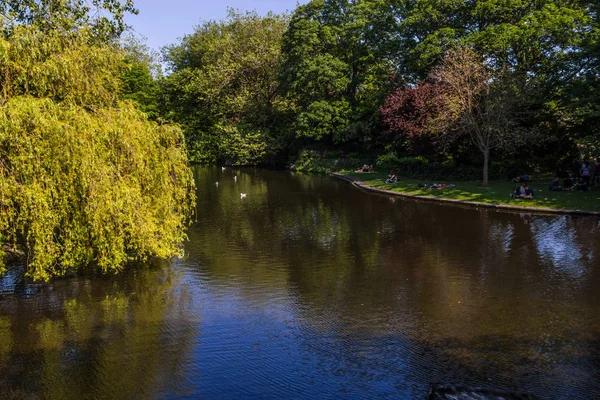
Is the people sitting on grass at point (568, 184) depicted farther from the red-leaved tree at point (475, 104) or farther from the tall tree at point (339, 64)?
the tall tree at point (339, 64)

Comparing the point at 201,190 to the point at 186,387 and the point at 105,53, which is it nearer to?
the point at 105,53

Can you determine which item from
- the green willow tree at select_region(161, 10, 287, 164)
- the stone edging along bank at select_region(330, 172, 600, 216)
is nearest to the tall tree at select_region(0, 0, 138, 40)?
the stone edging along bank at select_region(330, 172, 600, 216)

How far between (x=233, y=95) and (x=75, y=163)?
59.1 meters

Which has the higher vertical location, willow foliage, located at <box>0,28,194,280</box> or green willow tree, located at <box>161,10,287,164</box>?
green willow tree, located at <box>161,10,287,164</box>

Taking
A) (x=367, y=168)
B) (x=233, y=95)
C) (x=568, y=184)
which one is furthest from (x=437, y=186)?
(x=233, y=95)

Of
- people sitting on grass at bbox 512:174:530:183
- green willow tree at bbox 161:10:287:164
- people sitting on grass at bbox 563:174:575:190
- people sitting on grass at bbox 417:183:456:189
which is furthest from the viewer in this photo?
green willow tree at bbox 161:10:287:164

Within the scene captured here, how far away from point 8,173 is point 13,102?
1.99m

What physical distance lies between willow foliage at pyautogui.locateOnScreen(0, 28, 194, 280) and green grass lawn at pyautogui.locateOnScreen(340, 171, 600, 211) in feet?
65.3

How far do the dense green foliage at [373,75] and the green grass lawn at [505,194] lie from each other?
249 cm

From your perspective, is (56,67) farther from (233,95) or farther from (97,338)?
(233,95)

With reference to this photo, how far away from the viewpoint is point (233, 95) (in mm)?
71750

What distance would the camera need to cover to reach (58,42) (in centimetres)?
1684

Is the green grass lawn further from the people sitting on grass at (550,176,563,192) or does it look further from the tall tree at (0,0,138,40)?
the tall tree at (0,0,138,40)

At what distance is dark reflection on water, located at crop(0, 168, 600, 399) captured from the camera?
10211 millimetres
